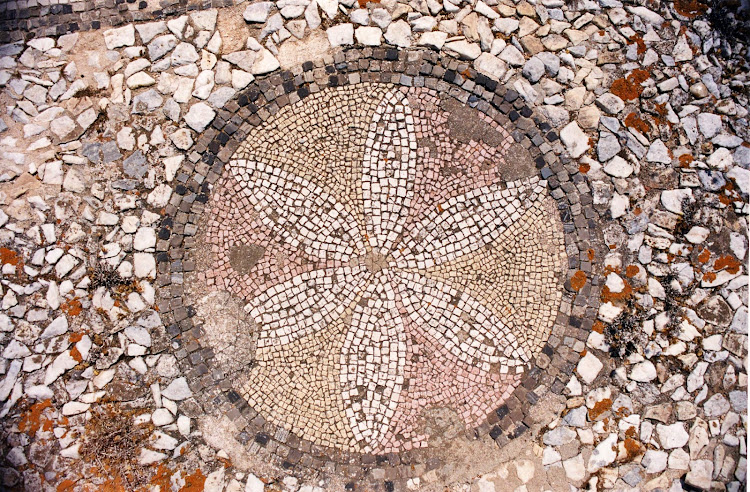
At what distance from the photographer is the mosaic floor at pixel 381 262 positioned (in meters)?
5.84

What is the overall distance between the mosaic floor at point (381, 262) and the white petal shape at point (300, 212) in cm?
2

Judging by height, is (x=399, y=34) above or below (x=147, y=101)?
above

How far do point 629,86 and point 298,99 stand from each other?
3955mm

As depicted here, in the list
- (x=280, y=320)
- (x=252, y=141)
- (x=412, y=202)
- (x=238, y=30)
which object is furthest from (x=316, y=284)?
(x=238, y=30)

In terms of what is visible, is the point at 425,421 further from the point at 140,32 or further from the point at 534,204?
the point at 140,32

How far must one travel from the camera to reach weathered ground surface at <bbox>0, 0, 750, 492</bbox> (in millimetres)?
5711

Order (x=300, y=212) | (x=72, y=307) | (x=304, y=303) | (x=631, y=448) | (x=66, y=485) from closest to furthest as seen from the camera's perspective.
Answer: (x=66, y=485), (x=631, y=448), (x=72, y=307), (x=304, y=303), (x=300, y=212)

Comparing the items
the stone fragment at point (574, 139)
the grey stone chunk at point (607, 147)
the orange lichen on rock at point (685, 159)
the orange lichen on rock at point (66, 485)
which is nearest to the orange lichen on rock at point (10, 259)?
the orange lichen on rock at point (66, 485)

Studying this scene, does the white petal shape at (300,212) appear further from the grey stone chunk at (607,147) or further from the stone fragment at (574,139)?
the grey stone chunk at (607,147)

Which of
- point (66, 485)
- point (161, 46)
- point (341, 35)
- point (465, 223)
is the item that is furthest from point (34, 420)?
point (341, 35)

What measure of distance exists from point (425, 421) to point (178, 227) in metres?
3.64

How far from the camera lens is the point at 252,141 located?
6.11m

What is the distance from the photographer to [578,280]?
592cm

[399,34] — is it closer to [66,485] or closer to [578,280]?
[578,280]
